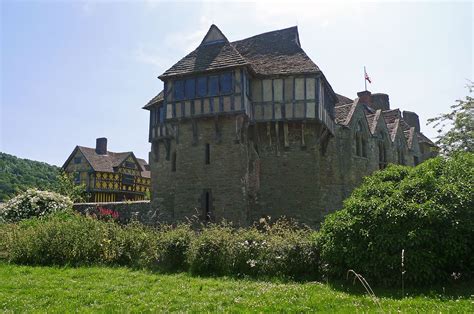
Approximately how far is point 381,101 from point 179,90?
2398 centimetres

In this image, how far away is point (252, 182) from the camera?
2139 cm

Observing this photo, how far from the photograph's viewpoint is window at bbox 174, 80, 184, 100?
68.7ft

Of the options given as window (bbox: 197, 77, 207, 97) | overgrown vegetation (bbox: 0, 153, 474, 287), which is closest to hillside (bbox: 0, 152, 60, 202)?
window (bbox: 197, 77, 207, 97)

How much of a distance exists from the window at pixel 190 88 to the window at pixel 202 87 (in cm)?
28

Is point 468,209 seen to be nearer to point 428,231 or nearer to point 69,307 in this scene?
point 428,231

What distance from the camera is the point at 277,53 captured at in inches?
902

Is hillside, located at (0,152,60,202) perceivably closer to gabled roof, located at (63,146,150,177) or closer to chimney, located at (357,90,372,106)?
gabled roof, located at (63,146,150,177)

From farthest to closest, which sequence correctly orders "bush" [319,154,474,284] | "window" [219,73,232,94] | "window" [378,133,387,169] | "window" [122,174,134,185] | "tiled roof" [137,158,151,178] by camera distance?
"tiled roof" [137,158,151,178] < "window" [122,174,134,185] < "window" [378,133,387,169] < "window" [219,73,232,94] < "bush" [319,154,474,284]

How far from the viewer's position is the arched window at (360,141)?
26812mm

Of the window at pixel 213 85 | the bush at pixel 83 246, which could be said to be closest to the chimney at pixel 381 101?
the window at pixel 213 85

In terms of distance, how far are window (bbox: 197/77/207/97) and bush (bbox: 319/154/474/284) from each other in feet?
39.7

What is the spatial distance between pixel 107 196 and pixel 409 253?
130 feet

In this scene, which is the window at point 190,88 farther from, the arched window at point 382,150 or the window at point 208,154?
the arched window at point 382,150

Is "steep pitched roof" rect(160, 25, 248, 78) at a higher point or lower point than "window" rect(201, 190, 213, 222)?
higher
